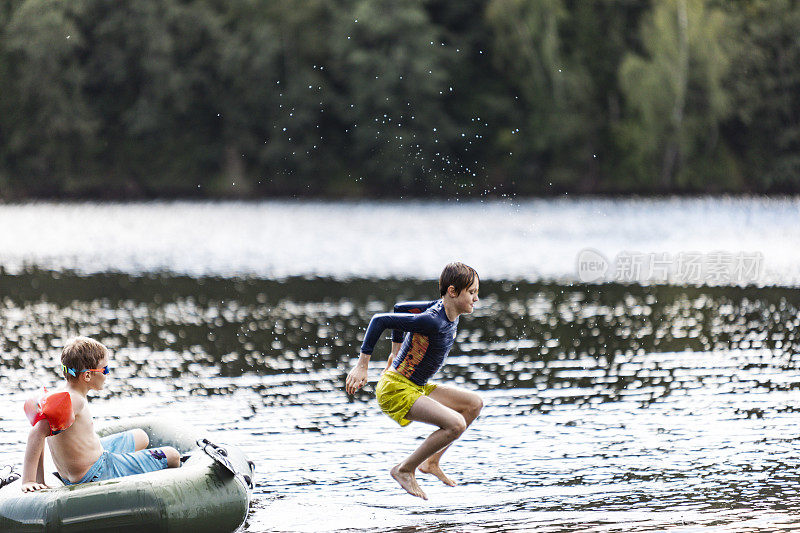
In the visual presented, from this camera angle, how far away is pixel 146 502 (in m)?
5.93

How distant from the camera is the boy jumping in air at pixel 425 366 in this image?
6.46m

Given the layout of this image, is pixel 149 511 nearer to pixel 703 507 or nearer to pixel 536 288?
pixel 703 507

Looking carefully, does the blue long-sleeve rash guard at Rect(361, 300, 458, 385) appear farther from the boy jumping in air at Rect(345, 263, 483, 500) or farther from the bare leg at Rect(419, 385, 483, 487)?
the bare leg at Rect(419, 385, 483, 487)

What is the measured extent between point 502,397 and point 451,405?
2.99 meters

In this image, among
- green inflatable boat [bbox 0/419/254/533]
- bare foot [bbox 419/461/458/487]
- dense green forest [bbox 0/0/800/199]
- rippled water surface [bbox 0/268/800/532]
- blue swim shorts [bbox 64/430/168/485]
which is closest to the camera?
green inflatable boat [bbox 0/419/254/533]

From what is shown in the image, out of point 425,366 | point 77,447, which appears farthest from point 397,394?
point 77,447

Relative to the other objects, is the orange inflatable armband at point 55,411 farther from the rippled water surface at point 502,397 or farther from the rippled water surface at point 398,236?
the rippled water surface at point 398,236

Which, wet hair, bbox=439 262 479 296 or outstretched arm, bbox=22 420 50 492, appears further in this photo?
wet hair, bbox=439 262 479 296

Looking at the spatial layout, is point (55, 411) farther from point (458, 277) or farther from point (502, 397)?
point (502, 397)

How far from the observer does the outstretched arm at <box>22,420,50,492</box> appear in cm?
568

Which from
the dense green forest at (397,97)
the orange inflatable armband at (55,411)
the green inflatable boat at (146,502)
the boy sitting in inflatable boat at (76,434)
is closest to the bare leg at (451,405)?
the green inflatable boat at (146,502)

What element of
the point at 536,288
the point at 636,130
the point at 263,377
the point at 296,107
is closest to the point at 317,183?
the point at 296,107

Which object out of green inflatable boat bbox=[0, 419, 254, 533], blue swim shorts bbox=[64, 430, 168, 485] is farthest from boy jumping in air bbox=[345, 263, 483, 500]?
blue swim shorts bbox=[64, 430, 168, 485]

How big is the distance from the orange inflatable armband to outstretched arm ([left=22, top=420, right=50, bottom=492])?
33 millimetres
